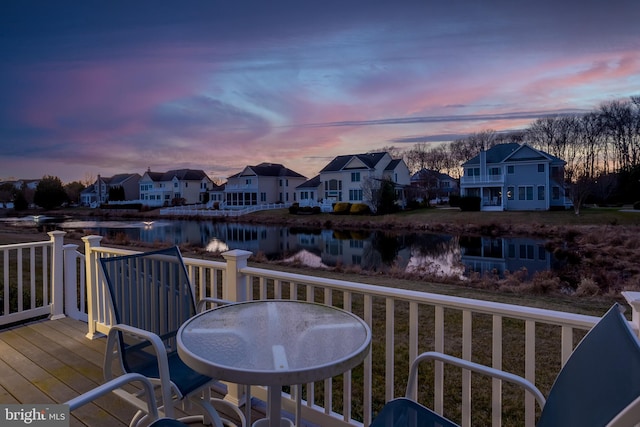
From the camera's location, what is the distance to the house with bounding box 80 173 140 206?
5419 cm

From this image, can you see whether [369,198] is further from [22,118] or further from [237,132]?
[22,118]

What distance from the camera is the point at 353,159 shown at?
32.4 metres

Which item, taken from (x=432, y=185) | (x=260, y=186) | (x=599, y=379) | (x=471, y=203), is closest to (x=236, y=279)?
(x=599, y=379)

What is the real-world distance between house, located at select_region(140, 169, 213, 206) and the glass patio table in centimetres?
4554

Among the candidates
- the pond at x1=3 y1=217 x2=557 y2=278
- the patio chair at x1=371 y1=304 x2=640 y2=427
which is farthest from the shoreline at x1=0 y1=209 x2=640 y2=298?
the patio chair at x1=371 y1=304 x2=640 y2=427

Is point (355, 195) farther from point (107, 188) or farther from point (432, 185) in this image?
point (107, 188)

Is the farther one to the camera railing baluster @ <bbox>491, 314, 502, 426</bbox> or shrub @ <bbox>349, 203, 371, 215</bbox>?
shrub @ <bbox>349, 203, 371, 215</bbox>

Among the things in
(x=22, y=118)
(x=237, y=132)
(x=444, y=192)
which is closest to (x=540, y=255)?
(x=237, y=132)

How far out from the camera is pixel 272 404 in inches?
68.2

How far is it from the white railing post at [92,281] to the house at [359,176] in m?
26.6

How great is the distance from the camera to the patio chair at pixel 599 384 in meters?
0.99

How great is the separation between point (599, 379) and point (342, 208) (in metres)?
29.1

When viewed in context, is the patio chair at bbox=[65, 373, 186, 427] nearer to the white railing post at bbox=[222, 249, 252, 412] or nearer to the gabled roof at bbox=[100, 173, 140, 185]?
the white railing post at bbox=[222, 249, 252, 412]

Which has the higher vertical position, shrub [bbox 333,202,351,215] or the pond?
shrub [bbox 333,202,351,215]
